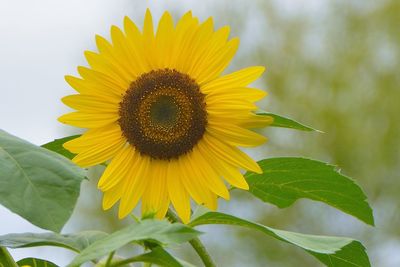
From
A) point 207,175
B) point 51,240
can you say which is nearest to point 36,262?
point 51,240

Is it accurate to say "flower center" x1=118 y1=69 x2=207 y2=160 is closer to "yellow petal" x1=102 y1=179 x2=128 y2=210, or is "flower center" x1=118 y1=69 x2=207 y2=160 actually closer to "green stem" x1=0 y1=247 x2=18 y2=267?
"yellow petal" x1=102 y1=179 x2=128 y2=210

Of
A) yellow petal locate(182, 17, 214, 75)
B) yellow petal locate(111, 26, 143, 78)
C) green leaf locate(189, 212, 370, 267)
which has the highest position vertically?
yellow petal locate(182, 17, 214, 75)

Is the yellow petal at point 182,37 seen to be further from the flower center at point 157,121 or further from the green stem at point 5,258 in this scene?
the green stem at point 5,258

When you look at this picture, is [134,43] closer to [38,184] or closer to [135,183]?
[135,183]

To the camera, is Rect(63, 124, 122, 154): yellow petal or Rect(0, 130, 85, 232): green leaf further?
Rect(63, 124, 122, 154): yellow petal

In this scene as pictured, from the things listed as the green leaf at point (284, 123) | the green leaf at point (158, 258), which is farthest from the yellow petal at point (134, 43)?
the green leaf at point (158, 258)

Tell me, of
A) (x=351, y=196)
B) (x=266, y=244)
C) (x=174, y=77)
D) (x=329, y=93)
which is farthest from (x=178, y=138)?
(x=329, y=93)

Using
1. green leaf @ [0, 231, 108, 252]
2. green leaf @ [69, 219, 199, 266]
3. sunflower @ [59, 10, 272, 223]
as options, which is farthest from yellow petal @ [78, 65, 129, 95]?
green leaf @ [69, 219, 199, 266]
